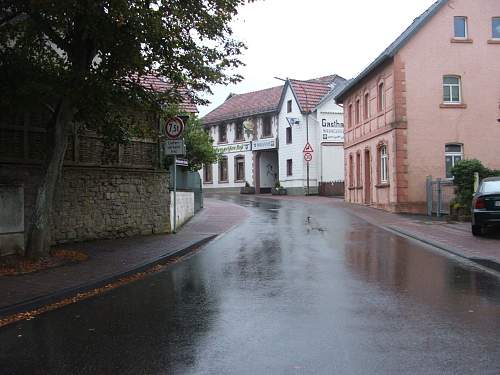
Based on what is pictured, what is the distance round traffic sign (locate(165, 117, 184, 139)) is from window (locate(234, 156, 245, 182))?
34.9 m

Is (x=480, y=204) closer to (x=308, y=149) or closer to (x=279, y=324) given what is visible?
(x=279, y=324)

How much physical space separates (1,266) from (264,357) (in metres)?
6.66

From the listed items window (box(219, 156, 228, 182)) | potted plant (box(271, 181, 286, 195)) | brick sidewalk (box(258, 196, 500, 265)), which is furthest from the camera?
window (box(219, 156, 228, 182))

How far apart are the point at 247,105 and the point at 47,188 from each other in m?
42.3

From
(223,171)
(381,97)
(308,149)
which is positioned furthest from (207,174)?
(381,97)

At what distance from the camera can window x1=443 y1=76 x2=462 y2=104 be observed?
83.3 feet

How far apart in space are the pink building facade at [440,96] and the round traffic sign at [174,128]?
12.7 metres

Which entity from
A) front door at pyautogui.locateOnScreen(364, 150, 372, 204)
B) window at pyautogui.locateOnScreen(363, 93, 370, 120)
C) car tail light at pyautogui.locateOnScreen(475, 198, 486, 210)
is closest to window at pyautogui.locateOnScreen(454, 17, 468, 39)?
window at pyautogui.locateOnScreen(363, 93, 370, 120)

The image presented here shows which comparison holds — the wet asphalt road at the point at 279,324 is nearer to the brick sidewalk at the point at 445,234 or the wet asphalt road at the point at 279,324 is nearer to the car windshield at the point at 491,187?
the brick sidewalk at the point at 445,234

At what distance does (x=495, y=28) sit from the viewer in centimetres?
2570

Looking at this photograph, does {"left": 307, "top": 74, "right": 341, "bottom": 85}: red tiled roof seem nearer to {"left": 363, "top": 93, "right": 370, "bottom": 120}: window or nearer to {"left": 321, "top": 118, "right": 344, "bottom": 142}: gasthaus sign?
{"left": 321, "top": 118, "right": 344, "bottom": 142}: gasthaus sign

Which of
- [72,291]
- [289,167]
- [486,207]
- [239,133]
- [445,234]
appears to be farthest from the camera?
[239,133]

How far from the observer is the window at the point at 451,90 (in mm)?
25375

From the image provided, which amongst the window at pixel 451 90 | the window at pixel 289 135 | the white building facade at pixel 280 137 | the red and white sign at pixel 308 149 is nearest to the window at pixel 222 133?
the white building facade at pixel 280 137
